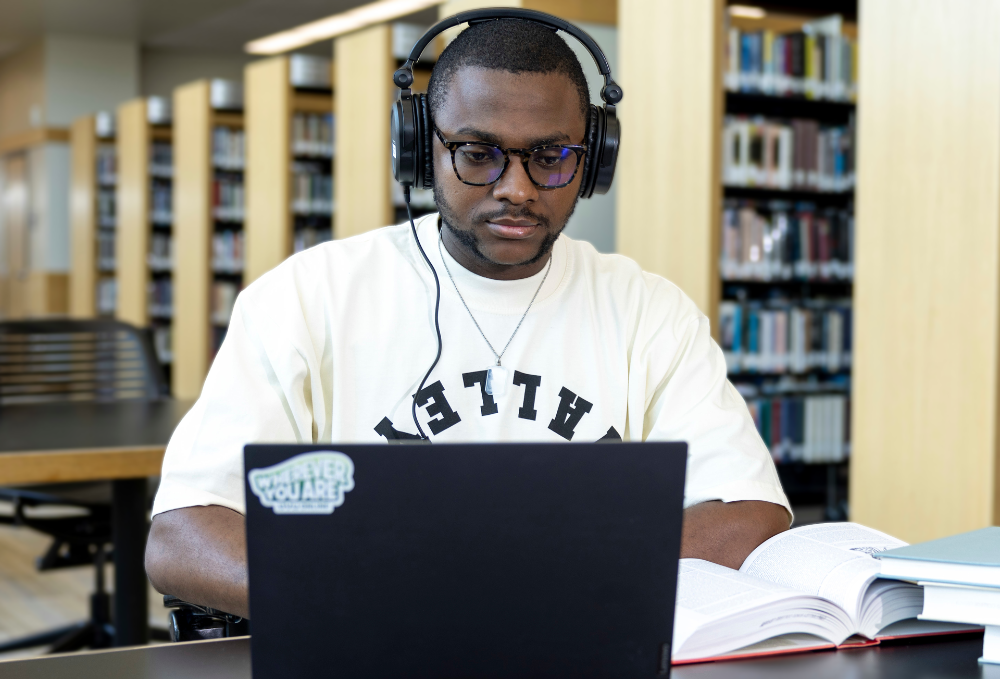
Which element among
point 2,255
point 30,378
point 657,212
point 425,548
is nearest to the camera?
point 425,548

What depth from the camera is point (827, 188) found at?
357 centimetres

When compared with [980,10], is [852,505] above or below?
below

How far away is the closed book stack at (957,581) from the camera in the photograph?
0.74 metres

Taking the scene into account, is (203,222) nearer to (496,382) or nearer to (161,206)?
(161,206)

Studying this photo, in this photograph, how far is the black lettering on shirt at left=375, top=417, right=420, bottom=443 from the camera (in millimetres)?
1111

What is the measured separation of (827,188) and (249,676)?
3.30m

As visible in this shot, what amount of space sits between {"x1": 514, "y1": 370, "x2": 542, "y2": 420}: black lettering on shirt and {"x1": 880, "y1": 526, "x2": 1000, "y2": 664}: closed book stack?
458 millimetres

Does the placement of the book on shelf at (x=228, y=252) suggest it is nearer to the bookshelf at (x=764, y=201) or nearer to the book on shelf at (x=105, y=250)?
the book on shelf at (x=105, y=250)

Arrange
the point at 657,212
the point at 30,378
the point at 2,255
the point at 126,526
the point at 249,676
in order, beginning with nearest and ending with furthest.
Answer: the point at 249,676 → the point at 126,526 → the point at 30,378 → the point at 657,212 → the point at 2,255

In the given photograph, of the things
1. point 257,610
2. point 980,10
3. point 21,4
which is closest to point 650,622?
point 257,610

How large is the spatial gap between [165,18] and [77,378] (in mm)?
7147

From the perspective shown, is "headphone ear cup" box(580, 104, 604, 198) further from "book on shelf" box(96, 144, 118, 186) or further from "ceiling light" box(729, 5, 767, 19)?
"book on shelf" box(96, 144, 118, 186)

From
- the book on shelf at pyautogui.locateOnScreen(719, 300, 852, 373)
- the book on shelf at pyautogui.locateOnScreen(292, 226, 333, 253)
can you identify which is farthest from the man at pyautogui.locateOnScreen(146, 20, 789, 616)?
the book on shelf at pyautogui.locateOnScreen(292, 226, 333, 253)

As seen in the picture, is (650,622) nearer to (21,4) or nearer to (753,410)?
(753,410)
